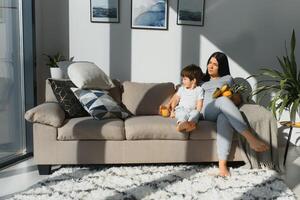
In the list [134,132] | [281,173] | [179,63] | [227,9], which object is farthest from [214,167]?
[227,9]

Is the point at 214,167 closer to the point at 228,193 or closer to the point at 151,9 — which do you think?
the point at 228,193

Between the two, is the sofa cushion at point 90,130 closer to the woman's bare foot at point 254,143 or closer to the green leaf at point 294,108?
the woman's bare foot at point 254,143

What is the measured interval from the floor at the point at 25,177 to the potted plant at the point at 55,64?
0.90 m

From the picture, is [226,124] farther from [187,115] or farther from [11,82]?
[11,82]

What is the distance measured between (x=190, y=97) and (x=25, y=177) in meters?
1.66

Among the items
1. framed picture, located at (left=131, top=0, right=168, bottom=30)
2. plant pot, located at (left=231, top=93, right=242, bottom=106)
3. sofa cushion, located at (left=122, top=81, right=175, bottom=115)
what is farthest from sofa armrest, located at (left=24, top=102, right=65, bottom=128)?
plant pot, located at (left=231, top=93, right=242, bottom=106)

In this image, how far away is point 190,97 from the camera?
3562 mm

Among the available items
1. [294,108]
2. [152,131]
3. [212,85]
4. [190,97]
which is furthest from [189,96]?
[294,108]

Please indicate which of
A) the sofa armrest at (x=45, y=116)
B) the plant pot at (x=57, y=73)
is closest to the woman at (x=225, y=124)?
the sofa armrest at (x=45, y=116)

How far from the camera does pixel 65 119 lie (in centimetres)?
330

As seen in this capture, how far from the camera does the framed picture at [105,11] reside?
4070 millimetres

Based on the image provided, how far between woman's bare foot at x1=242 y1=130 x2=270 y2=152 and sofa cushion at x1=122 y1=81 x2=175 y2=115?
1.01 metres

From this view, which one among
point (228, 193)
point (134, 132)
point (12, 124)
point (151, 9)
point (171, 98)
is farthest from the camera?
point (151, 9)

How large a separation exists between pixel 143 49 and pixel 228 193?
2054 mm
